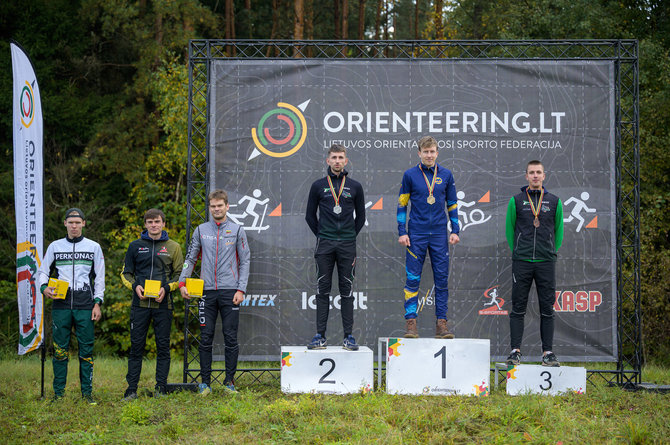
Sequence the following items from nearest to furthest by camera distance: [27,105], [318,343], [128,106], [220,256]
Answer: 1. [318,343]
2. [220,256]
3. [27,105]
4. [128,106]

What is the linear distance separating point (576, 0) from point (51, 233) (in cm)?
1146

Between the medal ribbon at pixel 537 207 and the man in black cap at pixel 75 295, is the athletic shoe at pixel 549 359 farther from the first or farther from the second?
the man in black cap at pixel 75 295

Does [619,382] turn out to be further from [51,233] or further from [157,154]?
[51,233]

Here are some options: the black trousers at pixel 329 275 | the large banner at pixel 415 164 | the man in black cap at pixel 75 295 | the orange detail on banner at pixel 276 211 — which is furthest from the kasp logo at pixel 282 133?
the man in black cap at pixel 75 295

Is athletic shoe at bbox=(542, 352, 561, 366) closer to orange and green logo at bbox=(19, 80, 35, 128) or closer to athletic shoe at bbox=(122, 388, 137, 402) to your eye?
athletic shoe at bbox=(122, 388, 137, 402)

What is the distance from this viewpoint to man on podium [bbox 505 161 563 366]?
539cm

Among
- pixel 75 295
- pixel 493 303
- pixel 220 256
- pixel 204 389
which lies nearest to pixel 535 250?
pixel 493 303

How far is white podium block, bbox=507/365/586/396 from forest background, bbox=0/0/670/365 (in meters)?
6.48

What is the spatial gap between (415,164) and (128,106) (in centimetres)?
962

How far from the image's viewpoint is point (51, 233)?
40.9ft

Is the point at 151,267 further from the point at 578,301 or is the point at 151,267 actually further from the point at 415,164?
the point at 578,301

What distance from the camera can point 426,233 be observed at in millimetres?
5309

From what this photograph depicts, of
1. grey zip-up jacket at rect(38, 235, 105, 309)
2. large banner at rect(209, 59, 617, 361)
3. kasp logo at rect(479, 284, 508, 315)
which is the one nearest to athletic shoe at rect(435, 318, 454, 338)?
large banner at rect(209, 59, 617, 361)

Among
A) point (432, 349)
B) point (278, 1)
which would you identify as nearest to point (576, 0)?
point (278, 1)
